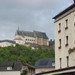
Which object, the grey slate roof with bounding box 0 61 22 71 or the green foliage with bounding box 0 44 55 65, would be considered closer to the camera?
the grey slate roof with bounding box 0 61 22 71

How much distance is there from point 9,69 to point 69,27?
52.1 metres

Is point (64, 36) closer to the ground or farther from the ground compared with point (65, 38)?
farther from the ground

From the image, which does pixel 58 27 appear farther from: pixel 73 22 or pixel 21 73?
pixel 21 73

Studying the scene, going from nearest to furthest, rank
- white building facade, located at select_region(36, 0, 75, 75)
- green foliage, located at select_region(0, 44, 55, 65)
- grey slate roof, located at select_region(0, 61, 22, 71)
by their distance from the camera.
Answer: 1. white building facade, located at select_region(36, 0, 75, 75)
2. grey slate roof, located at select_region(0, 61, 22, 71)
3. green foliage, located at select_region(0, 44, 55, 65)

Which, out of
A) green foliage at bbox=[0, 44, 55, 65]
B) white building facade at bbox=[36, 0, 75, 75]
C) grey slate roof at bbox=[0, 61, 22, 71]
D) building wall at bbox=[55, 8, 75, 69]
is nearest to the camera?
white building facade at bbox=[36, 0, 75, 75]

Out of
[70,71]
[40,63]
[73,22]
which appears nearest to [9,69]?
[40,63]

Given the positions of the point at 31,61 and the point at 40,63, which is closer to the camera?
the point at 40,63

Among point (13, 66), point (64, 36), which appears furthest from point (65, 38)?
point (13, 66)

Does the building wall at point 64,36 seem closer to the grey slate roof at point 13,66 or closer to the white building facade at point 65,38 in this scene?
the white building facade at point 65,38

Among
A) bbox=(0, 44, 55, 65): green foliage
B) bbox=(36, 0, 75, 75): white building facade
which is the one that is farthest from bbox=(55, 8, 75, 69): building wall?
bbox=(0, 44, 55, 65): green foliage

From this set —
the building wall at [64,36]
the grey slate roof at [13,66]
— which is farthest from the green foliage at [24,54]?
the building wall at [64,36]

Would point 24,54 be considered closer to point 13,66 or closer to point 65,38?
point 13,66

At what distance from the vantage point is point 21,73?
90.3m

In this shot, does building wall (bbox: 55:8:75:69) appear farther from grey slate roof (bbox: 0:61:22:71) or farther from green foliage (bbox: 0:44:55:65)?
green foliage (bbox: 0:44:55:65)
